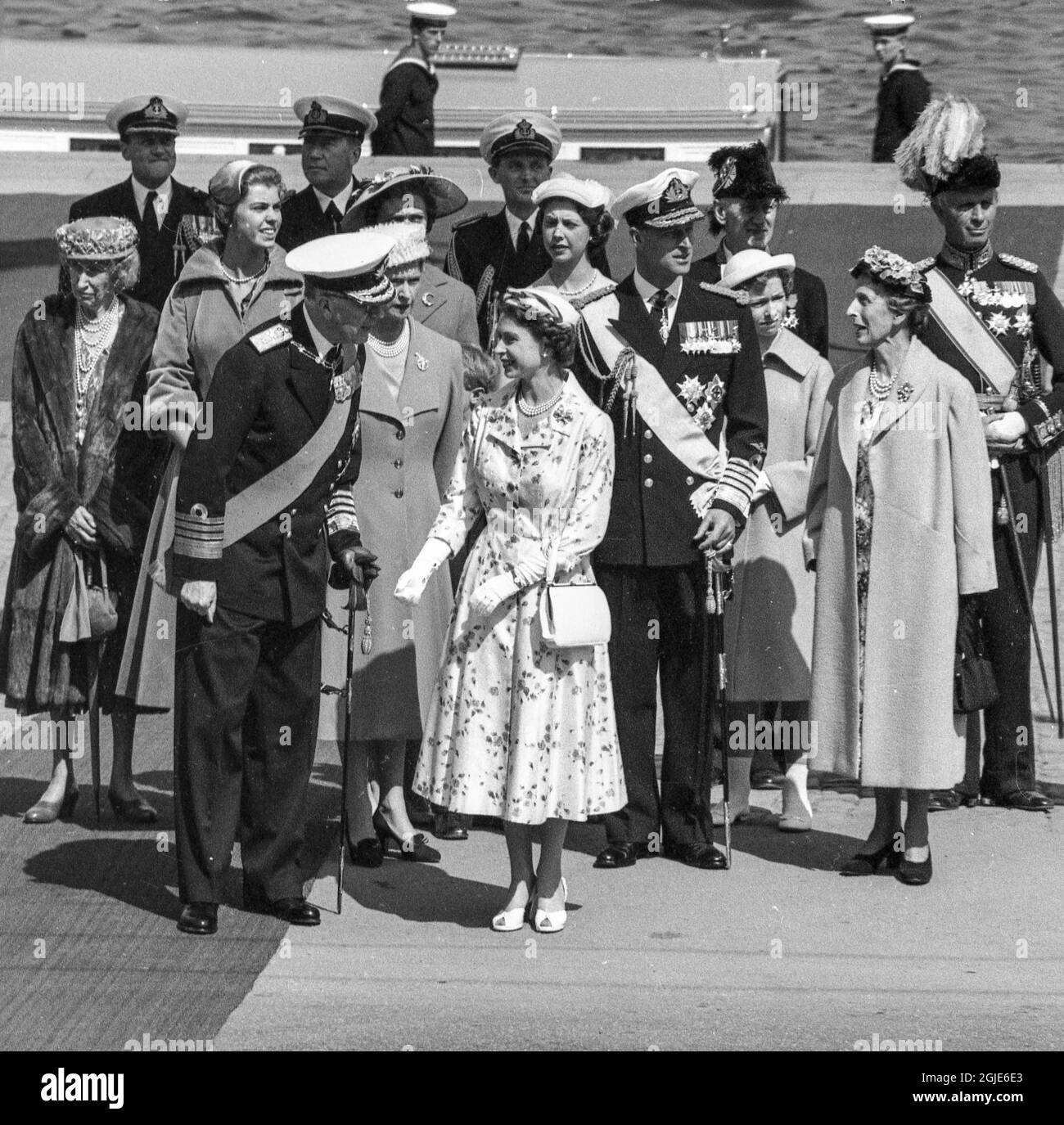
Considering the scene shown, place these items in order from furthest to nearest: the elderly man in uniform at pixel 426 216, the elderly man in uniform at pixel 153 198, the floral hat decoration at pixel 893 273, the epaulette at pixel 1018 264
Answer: the elderly man in uniform at pixel 153 198
the epaulette at pixel 1018 264
the elderly man in uniform at pixel 426 216
the floral hat decoration at pixel 893 273

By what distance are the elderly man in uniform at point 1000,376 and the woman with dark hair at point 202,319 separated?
6.79ft

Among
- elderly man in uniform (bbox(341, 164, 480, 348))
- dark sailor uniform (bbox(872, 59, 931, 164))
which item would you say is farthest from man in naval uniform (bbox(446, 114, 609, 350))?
dark sailor uniform (bbox(872, 59, 931, 164))

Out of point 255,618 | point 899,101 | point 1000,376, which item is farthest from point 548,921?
point 899,101

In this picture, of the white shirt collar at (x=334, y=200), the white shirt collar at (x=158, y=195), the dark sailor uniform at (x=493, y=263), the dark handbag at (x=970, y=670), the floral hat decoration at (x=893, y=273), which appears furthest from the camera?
the white shirt collar at (x=158, y=195)

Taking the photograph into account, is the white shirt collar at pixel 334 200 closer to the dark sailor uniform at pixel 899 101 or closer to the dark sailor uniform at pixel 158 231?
the dark sailor uniform at pixel 158 231

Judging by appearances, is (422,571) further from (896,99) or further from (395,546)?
(896,99)

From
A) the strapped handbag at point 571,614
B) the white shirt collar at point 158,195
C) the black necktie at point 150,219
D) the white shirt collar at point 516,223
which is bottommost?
the strapped handbag at point 571,614

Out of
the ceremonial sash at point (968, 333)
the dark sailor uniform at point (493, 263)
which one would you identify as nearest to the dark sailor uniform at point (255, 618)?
the dark sailor uniform at point (493, 263)

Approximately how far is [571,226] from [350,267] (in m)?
1.41

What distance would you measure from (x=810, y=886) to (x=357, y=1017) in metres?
1.74

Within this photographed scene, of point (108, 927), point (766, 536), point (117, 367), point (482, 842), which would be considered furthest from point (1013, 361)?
point (108, 927)

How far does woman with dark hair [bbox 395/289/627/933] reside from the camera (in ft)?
21.7

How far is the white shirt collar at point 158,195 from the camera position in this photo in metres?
8.75

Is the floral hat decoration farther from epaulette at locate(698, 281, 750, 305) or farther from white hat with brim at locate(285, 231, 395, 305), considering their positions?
white hat with brim at locate(285, 231, 395, 305)
